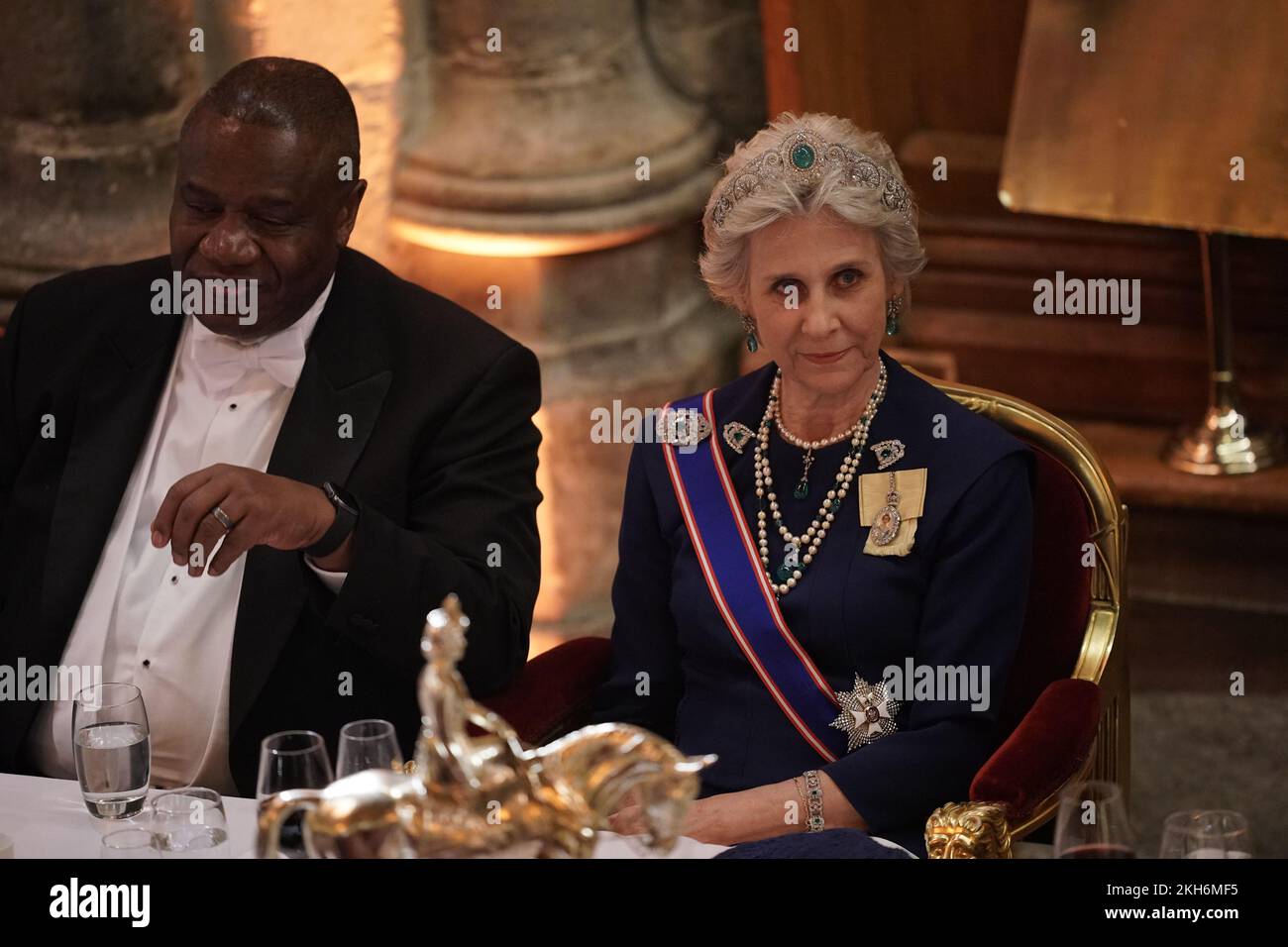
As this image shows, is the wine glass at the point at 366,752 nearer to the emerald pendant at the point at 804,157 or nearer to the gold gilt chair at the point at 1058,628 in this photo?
the gold gilt chair at the point at 1058,628

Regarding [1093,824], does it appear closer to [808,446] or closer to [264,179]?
[808,446]

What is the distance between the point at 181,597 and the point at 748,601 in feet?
2.27

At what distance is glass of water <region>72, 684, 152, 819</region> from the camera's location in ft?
5.85

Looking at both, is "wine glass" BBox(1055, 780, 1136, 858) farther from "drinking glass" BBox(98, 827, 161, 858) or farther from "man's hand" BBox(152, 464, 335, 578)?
"man's hand" BBox(152, 464, 335, 578)

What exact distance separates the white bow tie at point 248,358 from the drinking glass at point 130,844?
31.6 inches

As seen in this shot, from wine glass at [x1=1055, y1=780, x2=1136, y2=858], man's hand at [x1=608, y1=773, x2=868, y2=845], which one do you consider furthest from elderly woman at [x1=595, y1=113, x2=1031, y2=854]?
wine glass at [x1=1055, y1=780, x2=1136, y2=858]

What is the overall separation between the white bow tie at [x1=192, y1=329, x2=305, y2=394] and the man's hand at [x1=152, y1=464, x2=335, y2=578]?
375 millimetres

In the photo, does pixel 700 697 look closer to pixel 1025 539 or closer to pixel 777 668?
pixel 777 668

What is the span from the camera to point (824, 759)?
2221 millimetres

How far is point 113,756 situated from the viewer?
5.84 ft

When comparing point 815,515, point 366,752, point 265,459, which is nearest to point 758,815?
point 815,515

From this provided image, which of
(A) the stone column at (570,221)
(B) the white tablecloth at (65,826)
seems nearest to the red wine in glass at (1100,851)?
(B) the white tablecloth at (65,826)

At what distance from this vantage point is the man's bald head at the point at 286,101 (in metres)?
2.28
